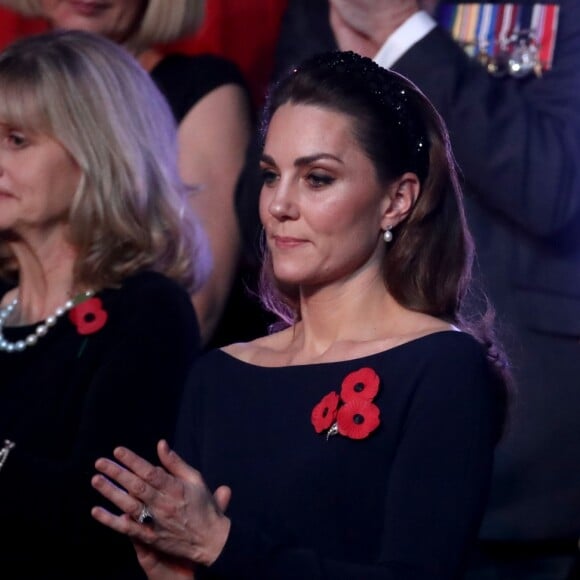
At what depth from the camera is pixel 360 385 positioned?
2.23 metres

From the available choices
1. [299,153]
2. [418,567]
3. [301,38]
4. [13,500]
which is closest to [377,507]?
[418,567]

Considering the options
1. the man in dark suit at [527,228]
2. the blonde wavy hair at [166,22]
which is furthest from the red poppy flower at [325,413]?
the blonde wavy hair at [166,22]

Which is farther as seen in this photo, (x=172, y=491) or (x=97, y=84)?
(x=97, y=84)

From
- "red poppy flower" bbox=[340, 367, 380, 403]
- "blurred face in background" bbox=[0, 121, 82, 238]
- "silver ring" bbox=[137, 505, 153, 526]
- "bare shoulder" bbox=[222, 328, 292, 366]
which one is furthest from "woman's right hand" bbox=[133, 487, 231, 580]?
"blurred face in background" bbox=[0, 121, 82, 238]

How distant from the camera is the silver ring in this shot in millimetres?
1986

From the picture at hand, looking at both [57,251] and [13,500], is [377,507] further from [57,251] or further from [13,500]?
[57,251]

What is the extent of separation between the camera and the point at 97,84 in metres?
2.86

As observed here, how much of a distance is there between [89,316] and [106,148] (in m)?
0.32

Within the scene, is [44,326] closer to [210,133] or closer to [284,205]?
[210,133]

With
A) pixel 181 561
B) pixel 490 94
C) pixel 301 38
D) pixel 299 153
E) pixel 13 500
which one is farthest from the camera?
pixel 301 38

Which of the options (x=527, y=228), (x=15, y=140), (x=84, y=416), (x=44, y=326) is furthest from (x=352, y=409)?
(x=15, y=140)

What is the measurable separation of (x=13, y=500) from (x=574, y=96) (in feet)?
4.07

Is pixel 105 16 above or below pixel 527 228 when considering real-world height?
above

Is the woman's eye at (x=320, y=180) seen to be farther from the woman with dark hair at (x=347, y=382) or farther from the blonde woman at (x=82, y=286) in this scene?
the blonde woman at (x=82, y=286)
